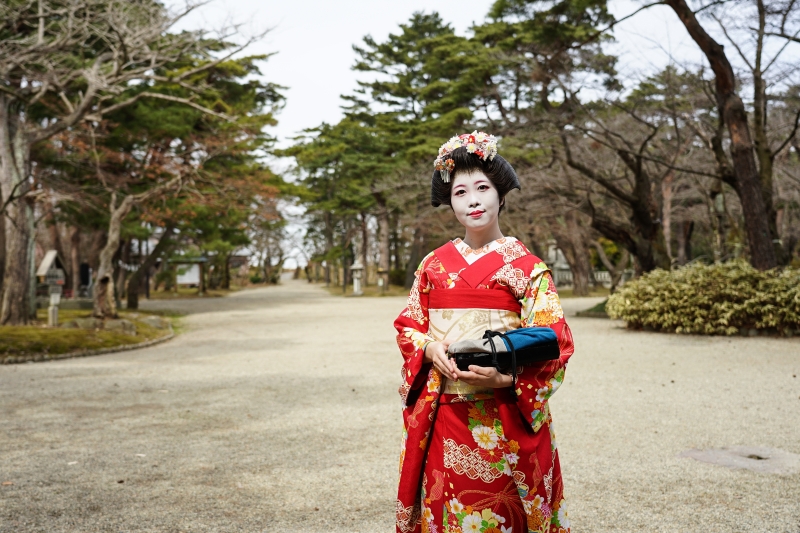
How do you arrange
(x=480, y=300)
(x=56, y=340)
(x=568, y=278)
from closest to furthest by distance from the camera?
(x=480, y=300) < (x=56, y=340) < (x=568, y=278)

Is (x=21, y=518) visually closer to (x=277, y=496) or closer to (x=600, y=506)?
(x=277, y=496)

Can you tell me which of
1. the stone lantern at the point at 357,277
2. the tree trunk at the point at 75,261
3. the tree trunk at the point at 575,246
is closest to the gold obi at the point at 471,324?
the tree trunk at the point at 575,246

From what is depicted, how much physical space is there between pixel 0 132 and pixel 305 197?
1544 centimetres

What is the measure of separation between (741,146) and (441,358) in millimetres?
11108

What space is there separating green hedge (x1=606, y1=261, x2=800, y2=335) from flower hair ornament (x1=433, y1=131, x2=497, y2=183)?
390 inches

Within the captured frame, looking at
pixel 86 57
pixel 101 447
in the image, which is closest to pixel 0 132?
pixel 86 57

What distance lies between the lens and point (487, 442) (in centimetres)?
202

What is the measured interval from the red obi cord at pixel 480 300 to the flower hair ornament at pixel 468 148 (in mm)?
410

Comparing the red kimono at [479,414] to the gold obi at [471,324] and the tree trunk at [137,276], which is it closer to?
the gold obi at [471,324]

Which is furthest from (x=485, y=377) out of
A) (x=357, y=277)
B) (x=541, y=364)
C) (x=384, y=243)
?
(x=384, y=243)

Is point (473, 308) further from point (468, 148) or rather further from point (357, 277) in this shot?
point (357, 277)

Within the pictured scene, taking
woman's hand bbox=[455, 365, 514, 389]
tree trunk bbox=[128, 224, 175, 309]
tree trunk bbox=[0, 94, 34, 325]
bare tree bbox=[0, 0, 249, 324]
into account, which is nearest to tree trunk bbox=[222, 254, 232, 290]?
tree trunk bbox=[128, 224, 175, 309]

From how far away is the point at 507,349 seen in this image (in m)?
1.89

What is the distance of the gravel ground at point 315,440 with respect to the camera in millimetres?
3334
